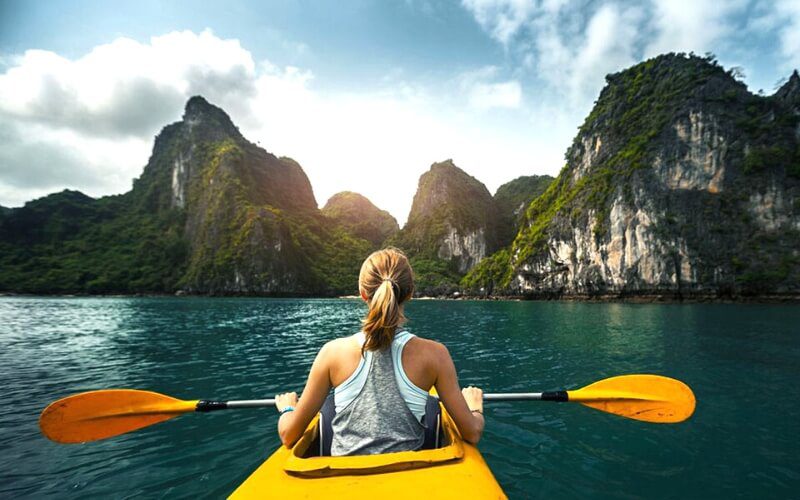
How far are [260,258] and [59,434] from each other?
98109mm

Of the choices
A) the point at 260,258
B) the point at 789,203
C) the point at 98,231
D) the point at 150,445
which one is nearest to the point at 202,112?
the point at 98,231

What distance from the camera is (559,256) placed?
70188 mm

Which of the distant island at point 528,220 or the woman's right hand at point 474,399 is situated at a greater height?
the distant island at point 528,220

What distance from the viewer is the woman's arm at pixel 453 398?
2.16 metres

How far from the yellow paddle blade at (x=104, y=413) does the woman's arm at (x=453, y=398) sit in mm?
3465

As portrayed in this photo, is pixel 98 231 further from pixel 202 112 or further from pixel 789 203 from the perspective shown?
pixel 789 203

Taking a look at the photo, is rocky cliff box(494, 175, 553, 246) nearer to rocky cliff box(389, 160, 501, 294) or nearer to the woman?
rocky cliff box(389, 160, 501, 294)

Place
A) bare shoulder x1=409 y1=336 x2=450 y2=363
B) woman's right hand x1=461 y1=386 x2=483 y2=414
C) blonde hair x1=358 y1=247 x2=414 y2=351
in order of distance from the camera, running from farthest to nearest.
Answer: woman's right hand x1=461 y1=386 x2=483 y2=414
bare shoulder x1=409 y1=336 x2=450 y2=363
blonde hair x1=358 y1=247 x2=414 y2=351

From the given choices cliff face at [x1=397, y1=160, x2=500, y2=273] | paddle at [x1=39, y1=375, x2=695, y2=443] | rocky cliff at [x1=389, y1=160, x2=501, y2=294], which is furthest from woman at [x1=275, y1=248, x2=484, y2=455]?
cliff face at [x1=397, y1=160, x2=500, y2=273]

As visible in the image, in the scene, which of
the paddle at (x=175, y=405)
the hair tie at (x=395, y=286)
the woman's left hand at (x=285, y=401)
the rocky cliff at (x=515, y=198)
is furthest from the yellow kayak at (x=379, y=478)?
the rocky cliff at (x=515, y=198)

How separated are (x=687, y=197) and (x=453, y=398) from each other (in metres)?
72.8

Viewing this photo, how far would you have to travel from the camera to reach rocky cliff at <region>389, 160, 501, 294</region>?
5384 inches

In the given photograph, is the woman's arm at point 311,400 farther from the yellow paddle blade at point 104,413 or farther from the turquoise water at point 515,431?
the yellow paddle blade at point 104,413

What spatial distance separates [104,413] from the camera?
406 centimetres
